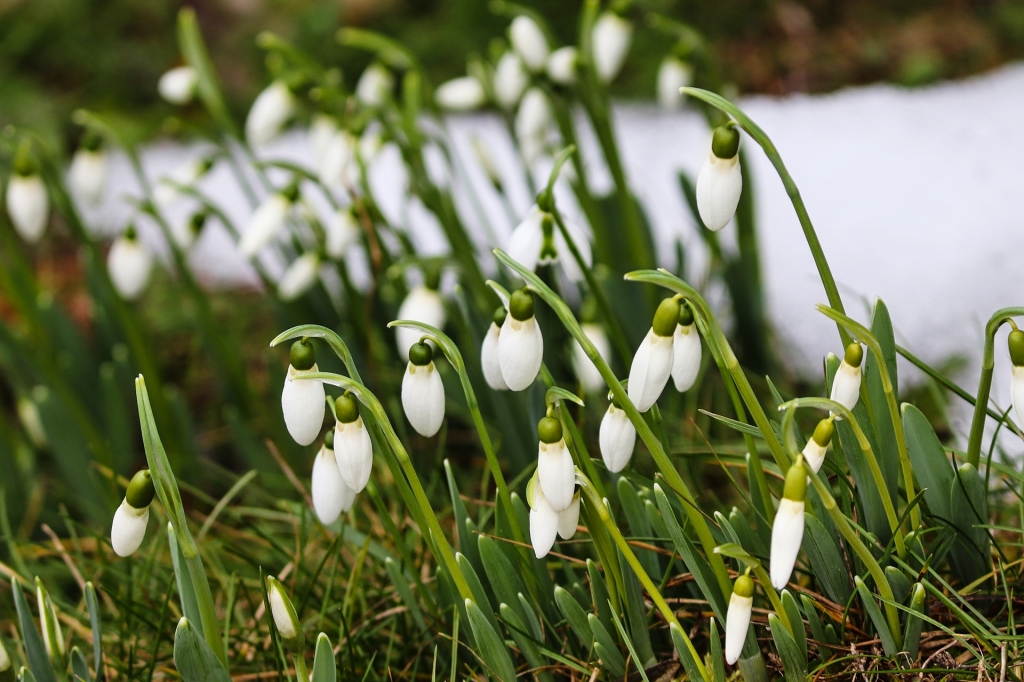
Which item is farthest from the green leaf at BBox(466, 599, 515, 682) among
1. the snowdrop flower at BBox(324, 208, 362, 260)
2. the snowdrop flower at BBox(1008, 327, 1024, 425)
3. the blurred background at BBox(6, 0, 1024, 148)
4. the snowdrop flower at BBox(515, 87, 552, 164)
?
the blurred background at BBox(6, 0, 1024, 148)

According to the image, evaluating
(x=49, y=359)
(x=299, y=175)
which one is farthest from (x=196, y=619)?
(x=49, y=359)

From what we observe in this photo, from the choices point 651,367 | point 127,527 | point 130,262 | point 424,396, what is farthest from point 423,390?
point 130,262

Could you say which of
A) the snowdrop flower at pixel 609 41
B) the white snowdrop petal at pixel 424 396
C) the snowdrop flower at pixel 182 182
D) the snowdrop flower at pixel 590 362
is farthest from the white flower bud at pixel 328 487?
the snowdrop flower at pixel 609 41

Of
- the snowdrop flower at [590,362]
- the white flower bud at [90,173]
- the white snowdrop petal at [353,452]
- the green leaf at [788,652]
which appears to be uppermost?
the white flower bud at [90,173]

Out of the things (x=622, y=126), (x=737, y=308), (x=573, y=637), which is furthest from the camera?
(x=622, y=126)

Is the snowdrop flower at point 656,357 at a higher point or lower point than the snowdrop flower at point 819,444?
higher

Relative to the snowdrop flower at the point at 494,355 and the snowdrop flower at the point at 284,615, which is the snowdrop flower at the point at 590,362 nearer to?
the snowdrop flower at the point at 494,355

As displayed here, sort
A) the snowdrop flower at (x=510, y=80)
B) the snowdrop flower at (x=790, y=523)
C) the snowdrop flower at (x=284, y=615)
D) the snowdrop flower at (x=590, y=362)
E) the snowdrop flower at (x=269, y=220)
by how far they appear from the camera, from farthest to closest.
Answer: the snowdrop flower at (x=510, y=80) < the snowdrop flower at (x=269, y=220) < the snowdrop flower at (x=590, y=362) < the snowdrop flower at (x=284, y=615) < the snowdrop flower at (x=790, y=523)

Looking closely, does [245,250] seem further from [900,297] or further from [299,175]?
[900,297]
